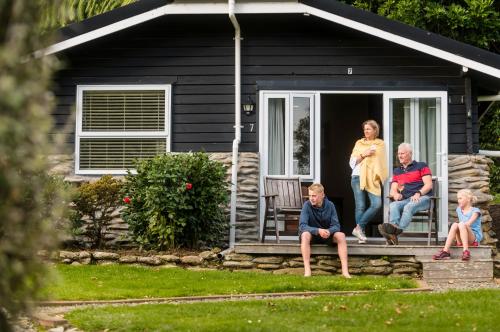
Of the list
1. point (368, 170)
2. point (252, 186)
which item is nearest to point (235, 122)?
point (252, 186)

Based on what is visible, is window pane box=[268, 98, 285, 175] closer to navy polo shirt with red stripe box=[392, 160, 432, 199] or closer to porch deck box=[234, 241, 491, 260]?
navy polo shirt with red stripe box=[392, 160, 432, 199]

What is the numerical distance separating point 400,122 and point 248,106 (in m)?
2.06

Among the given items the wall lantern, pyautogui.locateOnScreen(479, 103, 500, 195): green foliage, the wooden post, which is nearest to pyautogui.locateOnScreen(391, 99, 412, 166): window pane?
the wooden post

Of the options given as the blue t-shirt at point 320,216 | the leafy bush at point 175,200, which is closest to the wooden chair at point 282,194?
the leafy bush at point 175,200

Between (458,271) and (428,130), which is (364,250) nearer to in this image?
(458,271)

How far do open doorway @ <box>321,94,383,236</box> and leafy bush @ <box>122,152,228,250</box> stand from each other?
395cm

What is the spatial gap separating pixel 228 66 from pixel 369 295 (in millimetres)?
5190

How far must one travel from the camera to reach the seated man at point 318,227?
9914 mm

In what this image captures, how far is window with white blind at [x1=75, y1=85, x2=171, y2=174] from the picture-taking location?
12367 millimetres

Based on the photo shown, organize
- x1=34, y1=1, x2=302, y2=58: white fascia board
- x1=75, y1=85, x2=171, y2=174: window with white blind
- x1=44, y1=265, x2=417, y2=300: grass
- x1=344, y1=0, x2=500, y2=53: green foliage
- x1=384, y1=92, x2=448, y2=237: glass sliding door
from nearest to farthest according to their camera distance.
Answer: x1=44, y1=265, x2=417, y2=300: grass
x1=34, y1=1, x2=302, y2=58: white fascia board
x1=384, y1=92, x2=448, y2=237: glass sliding door
x1=75, y1=85, x2=171, y2=174: window with white blind
x1=344, y1=0, x2=500, y2=53: green foliage

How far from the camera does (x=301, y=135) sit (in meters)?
12.2

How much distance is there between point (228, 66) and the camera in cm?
1234

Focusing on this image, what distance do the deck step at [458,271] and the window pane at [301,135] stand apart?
2667 millimetres

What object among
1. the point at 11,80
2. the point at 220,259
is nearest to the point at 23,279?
the point at 11,80
